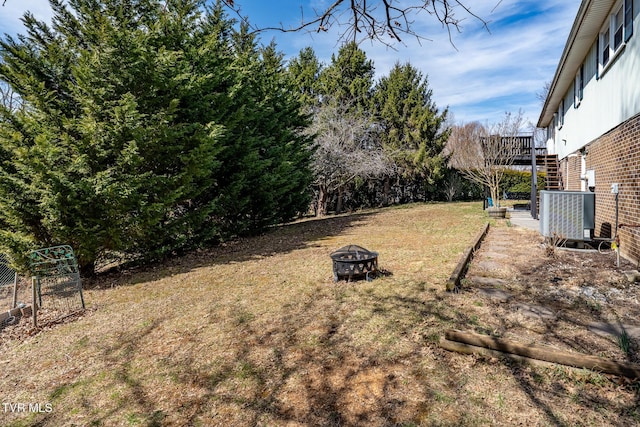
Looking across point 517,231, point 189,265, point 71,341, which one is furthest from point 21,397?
point 517,231

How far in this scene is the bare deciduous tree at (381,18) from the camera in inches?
93.3

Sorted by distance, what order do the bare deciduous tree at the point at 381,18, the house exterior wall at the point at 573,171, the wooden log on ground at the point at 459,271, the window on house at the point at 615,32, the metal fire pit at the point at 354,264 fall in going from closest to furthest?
the bare deciduous tree at the point at 381,18 → the wooden log on ground at the point at 459,271 → the metal fire pit at the point at 354,264 → the window on house at the point at 615,32 → the house exterior wall at the point at 573,171

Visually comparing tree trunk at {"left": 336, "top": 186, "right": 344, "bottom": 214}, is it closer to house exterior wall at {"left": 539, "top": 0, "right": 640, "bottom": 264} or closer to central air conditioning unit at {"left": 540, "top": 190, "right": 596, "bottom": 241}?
house exterior wall at {"left": 539, "top": 0, "right": 640, "bottom": 264}

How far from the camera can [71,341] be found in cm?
415

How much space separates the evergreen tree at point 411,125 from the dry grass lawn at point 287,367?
1965 centimetres

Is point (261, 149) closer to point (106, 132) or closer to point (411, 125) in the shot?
point (106, 132)

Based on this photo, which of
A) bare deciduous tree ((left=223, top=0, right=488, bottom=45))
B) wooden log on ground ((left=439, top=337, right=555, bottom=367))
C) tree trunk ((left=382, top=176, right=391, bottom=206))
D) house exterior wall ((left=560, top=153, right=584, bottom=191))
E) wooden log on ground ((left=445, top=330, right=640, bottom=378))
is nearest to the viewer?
bare deciduous tree ((left=223, top=0, right=488, bottom=45))

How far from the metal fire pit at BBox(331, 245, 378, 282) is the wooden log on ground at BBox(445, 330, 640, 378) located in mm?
2219

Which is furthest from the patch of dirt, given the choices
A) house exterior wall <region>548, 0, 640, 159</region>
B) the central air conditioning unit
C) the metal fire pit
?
house exterior wall <region>548, 0, 640, 159</region>

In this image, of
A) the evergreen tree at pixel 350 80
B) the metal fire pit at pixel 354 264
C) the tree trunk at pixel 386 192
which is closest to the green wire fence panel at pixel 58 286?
the metal fire pit at pixel 354 264

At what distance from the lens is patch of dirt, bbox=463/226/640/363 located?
3.24m

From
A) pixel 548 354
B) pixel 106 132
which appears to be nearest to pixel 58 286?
pixel 106 132

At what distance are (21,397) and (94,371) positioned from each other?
56 cm

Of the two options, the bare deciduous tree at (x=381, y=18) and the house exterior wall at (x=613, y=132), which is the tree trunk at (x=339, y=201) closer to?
the house exterior wall at (x=613, y=132)
